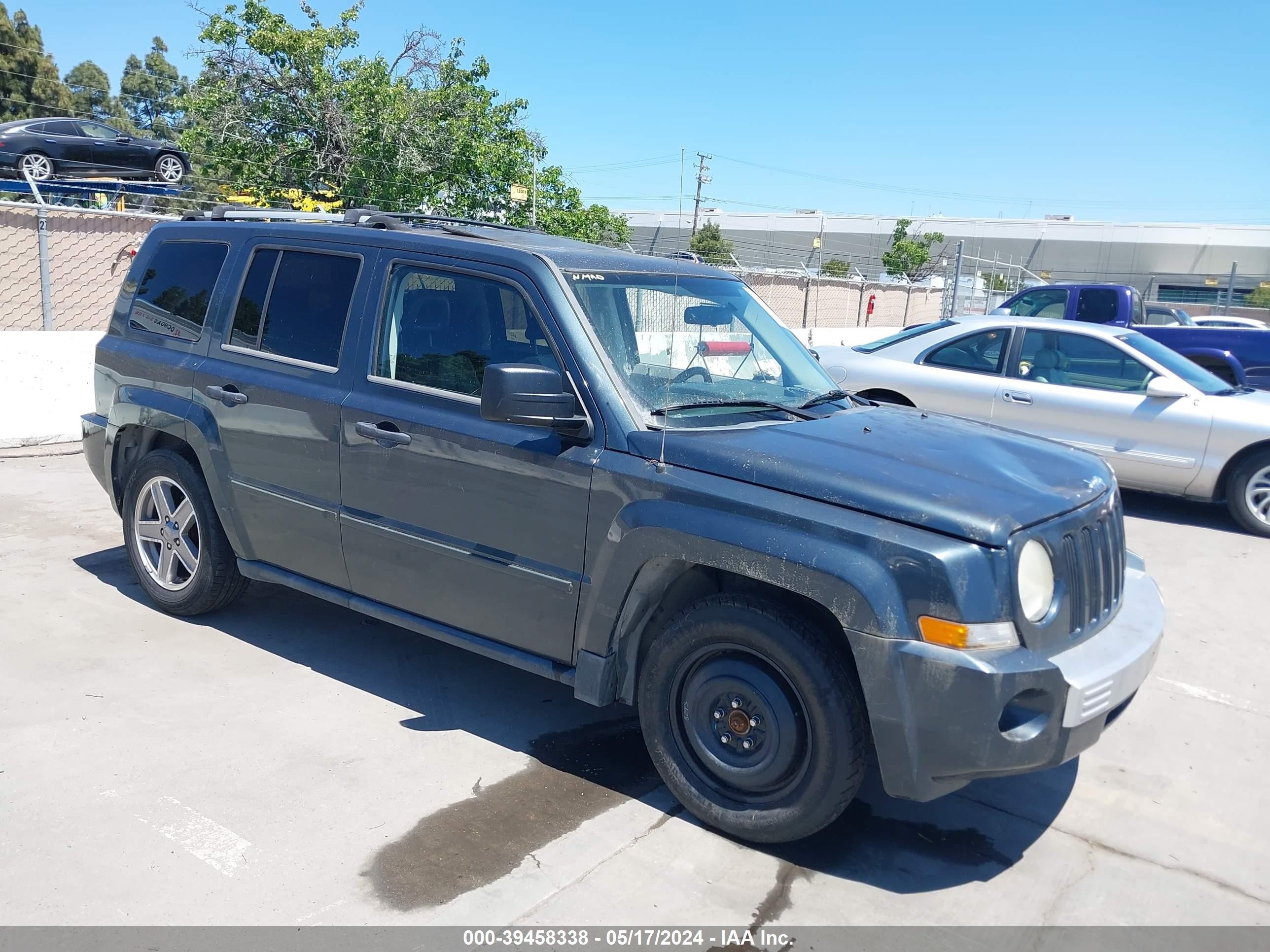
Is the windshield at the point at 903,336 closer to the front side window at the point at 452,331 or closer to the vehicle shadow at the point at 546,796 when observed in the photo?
the vehicle shadow at the point at 546,796

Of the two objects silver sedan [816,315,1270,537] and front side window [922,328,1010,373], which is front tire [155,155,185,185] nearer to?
silver sedan [816,315,1270,537]

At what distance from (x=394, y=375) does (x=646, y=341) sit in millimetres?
1089

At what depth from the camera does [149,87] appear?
64.8 metres

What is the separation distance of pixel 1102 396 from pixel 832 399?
5.19m

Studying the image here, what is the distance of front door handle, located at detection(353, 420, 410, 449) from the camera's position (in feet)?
13.8

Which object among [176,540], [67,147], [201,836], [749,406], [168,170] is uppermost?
[67,147]

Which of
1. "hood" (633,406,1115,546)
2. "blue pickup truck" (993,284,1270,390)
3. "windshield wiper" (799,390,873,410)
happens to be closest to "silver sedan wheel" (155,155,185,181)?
"blue pickup truck" (993,284,1270,390)

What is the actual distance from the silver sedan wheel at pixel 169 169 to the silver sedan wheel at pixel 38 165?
1994 mm

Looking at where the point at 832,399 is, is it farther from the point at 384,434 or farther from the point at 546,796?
the point at 546,796

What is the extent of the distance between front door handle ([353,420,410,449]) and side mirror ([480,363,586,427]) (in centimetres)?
63

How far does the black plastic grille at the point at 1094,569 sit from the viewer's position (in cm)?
340

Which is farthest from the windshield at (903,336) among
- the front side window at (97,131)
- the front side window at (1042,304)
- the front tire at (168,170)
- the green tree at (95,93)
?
the green tree at (95,93)

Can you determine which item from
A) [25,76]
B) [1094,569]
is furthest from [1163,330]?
[25,76]

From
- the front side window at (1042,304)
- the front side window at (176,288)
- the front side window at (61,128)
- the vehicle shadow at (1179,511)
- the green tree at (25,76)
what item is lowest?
the vehicle shadow at (1179,511)
